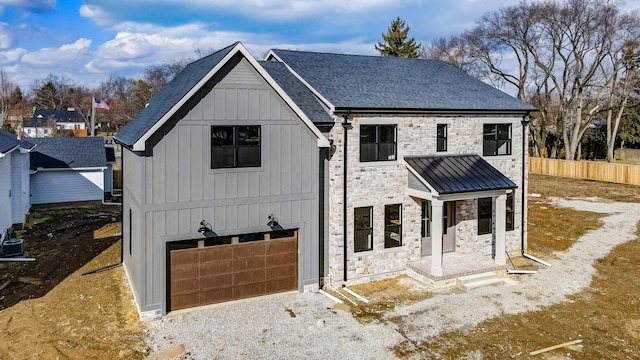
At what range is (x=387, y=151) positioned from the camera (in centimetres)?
1519

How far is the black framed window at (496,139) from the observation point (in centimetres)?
1712

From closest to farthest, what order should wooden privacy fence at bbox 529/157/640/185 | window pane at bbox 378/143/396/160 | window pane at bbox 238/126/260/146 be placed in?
1. window pane at bbox 238/126/260/146
2. window pane at bbox 378/143/396/160
3. wooden privacy fence at bbox 529/157/640/185

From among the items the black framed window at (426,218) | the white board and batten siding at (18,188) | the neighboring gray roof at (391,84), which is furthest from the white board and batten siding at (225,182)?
the white board and batten siding at (18,188)

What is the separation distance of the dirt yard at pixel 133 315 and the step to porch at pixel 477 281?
53.3 inches

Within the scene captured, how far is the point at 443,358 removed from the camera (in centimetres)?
998

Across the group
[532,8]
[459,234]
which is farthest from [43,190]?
[532,8]

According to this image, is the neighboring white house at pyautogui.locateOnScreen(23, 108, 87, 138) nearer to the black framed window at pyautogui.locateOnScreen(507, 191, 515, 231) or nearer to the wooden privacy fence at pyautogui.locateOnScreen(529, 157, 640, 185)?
the black framed window at pyautogui.locateOnScreen(507, 191, 515, 231)

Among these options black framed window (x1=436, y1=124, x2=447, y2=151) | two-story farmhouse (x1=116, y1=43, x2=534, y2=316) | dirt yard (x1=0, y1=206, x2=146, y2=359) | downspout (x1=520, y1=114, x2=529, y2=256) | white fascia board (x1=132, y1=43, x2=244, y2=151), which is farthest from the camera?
downspout (x1=520, y1=114, x2=529, y2=256)

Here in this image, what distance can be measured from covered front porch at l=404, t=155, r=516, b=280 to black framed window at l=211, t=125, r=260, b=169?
5352mm

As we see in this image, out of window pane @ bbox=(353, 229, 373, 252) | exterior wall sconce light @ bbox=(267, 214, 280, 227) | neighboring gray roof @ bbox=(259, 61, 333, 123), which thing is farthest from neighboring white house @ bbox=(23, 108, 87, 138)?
window pane @ bbox=(353, 229, 373, 252)

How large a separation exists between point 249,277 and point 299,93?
241 inches

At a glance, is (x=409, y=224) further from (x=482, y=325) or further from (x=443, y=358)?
(x=443, y=358)

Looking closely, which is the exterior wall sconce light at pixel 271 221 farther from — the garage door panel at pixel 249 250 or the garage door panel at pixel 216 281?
the garage door panel at pixel 216 281

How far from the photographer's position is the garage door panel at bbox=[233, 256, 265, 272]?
42.4 ft
